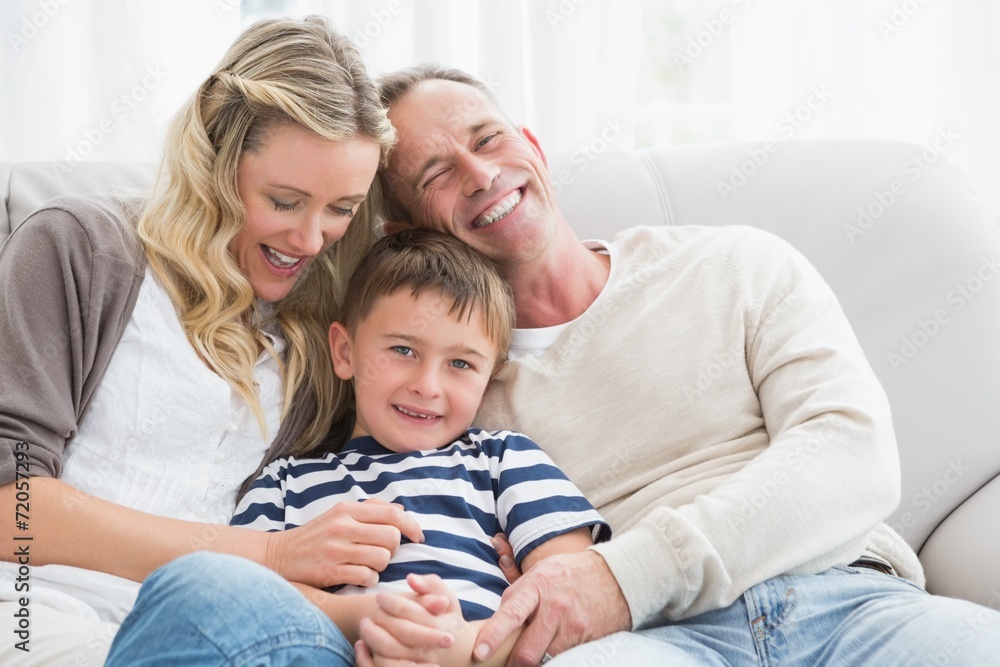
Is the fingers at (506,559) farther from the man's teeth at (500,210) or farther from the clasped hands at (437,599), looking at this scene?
the man's teeth at (500,210)

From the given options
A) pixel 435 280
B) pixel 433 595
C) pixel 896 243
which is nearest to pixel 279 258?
pixel 435 280

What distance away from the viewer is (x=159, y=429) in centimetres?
127

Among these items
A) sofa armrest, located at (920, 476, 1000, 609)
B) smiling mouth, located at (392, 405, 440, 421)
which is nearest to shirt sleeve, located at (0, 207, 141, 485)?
smiling mouth, located at (392, 405, 440, 421)

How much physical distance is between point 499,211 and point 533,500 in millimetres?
A: 511

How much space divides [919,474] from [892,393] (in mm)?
144

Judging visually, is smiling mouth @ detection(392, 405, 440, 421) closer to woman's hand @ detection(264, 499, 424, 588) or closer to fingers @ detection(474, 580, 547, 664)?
woman's hand @ detection(264, 499, 424, 588)

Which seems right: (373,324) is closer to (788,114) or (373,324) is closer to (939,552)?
(939,552)

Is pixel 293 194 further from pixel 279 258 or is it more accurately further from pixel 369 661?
pixel 369 661

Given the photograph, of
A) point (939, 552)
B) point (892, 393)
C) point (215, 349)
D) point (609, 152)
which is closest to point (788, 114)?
point (609, 152)

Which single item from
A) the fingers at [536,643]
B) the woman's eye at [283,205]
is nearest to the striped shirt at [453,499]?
the fingers at [536,643]

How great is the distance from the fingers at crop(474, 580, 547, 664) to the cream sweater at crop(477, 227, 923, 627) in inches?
4.5

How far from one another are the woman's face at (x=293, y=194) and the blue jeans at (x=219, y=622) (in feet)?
1.86

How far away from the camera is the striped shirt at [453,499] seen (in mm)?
1208

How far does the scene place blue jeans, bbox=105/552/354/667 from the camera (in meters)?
0.85
